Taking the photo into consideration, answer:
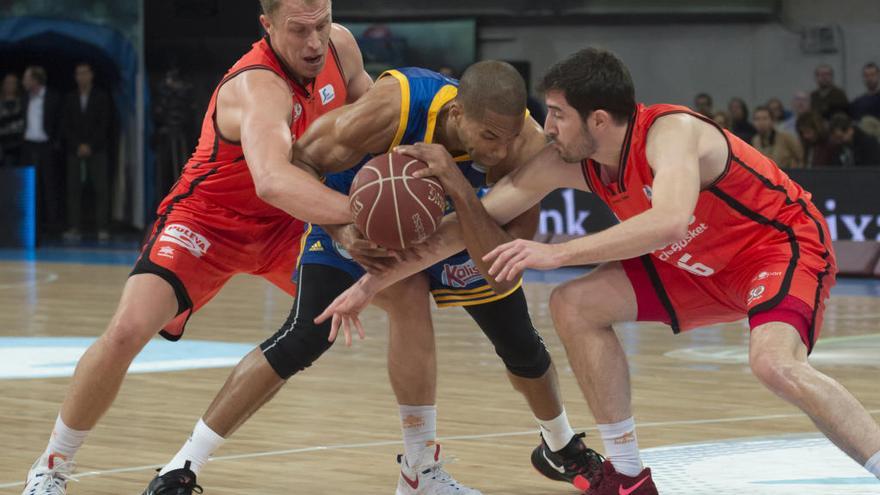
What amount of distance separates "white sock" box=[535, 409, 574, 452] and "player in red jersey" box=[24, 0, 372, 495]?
1.03 metres

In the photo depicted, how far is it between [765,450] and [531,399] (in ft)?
3.25

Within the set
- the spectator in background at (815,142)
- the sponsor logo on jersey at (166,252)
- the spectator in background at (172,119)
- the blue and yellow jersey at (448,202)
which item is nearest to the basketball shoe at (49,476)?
the sponsor logo on jersey at (166,252)

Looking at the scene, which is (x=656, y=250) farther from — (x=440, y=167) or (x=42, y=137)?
(x=42, y=137)

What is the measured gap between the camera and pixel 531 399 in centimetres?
545

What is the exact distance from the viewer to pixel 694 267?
4.99 m

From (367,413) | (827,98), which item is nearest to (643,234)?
(367,413)

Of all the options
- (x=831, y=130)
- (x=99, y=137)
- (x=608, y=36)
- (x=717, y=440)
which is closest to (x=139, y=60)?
(x=99, y=137)

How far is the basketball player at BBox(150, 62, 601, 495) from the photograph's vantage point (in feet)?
15.9

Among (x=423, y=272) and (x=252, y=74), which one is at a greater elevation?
(x=252, y=74)

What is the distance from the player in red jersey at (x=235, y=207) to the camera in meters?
4.94

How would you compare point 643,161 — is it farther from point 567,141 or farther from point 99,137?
point 99,137

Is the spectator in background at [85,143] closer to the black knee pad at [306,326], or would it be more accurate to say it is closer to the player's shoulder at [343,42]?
the player's shoulder at [343,42]

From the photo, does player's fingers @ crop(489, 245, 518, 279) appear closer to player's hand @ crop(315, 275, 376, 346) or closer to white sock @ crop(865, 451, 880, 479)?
player's hand @ crop(315, 275, 376, 346)

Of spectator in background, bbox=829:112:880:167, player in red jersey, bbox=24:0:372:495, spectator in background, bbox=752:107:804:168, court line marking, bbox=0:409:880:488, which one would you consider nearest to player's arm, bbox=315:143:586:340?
player in red jersey, bbox=24:0:372:495
